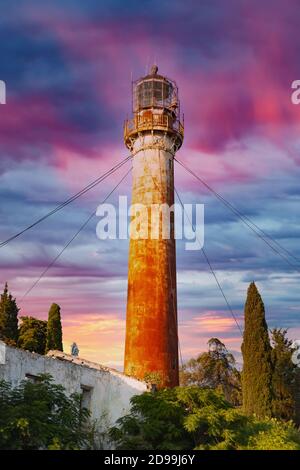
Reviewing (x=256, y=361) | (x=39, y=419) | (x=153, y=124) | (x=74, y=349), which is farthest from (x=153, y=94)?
(x=39, y=419)

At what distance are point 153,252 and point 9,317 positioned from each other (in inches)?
702

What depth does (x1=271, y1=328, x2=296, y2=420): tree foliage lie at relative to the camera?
29891 millimetres

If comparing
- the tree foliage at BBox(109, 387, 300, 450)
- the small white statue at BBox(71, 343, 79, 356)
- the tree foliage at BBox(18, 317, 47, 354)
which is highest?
the tree foliage at BBox(18, 317, 47, 354)

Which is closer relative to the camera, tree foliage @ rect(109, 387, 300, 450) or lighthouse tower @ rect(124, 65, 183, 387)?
tree foliage @ rect(109, 387, 300, 450)

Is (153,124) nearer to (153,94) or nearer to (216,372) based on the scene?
(153,94)

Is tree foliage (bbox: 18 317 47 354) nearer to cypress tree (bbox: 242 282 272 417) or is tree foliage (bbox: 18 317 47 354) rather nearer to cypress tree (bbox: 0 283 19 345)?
cypress tree (bbox: 0 283 19 345)

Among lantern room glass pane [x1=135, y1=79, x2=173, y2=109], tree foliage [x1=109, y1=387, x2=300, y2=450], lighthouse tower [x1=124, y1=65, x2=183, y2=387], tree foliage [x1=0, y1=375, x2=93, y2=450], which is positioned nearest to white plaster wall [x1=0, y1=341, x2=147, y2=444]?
tree foliage [x1=0, y1=375, x2=93, y2=450]

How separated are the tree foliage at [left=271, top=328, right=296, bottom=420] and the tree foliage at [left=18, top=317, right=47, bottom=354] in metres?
17.6

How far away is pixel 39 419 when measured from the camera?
49.5ft
